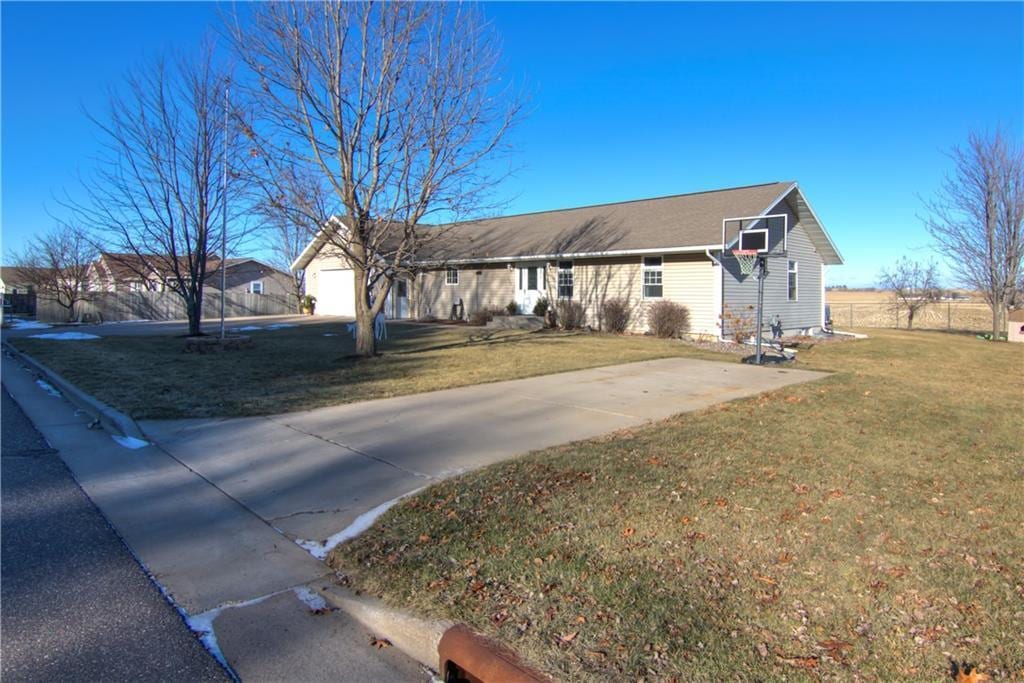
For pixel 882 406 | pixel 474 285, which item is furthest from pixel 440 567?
pixel 474 285

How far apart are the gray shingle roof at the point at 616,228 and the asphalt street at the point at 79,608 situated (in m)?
12.2

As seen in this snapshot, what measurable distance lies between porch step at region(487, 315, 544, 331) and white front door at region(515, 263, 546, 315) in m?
1.45

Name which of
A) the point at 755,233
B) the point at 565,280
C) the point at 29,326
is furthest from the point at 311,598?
the point at 29,326

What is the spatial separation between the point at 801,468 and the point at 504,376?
6.38 metres

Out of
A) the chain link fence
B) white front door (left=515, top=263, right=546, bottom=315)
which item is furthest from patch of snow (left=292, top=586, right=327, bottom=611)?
the chain link fence

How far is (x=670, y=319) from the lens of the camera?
739 inches

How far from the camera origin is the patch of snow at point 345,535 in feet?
13.8

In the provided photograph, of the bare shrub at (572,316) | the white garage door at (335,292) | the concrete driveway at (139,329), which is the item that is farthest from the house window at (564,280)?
the white garage door at (335,292)

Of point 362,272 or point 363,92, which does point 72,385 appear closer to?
point 362,272

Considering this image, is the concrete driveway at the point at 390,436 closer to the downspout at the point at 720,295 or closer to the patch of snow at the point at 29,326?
the downspout at the point at 720,295

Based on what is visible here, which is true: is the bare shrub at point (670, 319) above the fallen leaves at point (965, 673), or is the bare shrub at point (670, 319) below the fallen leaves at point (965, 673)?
above

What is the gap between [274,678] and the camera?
290 cm

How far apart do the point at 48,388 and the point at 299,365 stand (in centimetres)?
420

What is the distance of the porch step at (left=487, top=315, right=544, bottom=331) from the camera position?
21.6 m
